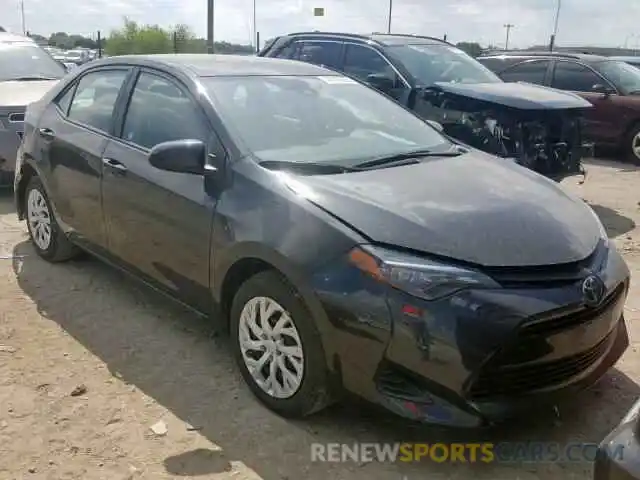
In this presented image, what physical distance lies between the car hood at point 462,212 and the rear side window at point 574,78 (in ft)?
26.4

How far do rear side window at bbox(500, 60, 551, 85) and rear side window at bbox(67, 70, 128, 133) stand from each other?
8078 mm

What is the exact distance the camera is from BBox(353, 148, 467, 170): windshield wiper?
11.7 ft

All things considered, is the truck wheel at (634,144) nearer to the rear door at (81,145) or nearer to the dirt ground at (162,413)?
the dirt ground at (162,413)

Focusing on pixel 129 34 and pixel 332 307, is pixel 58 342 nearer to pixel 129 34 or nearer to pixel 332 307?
pixel 332 307

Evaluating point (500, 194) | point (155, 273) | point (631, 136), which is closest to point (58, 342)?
point (155, 273)

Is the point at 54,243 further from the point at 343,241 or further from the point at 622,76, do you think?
the point at 622,76

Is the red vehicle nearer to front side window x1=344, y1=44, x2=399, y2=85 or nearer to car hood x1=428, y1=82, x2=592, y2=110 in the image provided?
car hood x1=428, y1=82, x2=592, y2=110

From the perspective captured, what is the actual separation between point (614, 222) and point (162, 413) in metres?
5.27

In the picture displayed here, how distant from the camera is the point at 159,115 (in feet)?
13.3

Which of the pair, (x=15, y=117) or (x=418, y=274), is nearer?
(x=418, y=274)

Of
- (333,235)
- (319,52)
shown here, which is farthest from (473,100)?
(333,235)

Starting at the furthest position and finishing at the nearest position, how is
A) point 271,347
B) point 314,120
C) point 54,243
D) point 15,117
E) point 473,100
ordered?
point 15,117
point 473,100
point 54,243
point 314,120
point 271,347

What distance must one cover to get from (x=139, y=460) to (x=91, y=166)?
2.11 meters

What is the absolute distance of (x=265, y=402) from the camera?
10.9 ft
